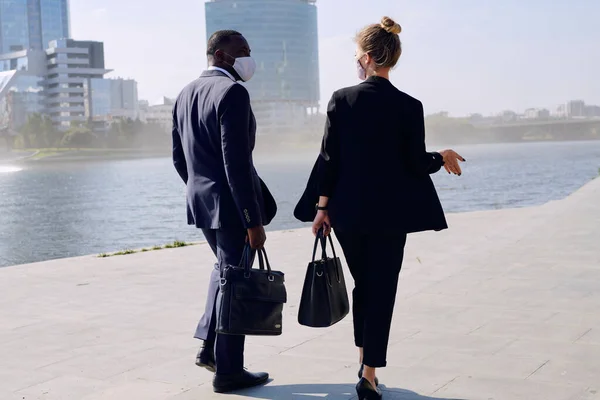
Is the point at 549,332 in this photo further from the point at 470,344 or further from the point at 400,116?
the point at 400,116

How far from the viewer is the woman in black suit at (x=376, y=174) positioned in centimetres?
367

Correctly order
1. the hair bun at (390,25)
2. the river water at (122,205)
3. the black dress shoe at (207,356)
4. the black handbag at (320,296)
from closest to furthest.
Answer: the hair bun at (390,25) → the black handbag at (320,296) → the black dress shoe at (207,356) → the river water at (122,205)

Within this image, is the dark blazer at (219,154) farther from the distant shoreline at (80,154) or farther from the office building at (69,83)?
the office building at (69,83)

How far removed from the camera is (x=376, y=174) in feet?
12.1

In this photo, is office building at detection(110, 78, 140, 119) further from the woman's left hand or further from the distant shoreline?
the woman's left hand

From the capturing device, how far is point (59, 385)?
4.36m

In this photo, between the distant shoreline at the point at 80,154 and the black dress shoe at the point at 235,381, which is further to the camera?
the distant shoreline at the point at 80,154

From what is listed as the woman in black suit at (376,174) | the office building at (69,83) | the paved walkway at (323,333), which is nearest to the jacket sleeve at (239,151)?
the woman in black suit at (376,174)

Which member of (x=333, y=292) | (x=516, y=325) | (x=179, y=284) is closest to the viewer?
(x=333, y=292)

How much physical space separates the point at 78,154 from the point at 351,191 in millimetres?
120846

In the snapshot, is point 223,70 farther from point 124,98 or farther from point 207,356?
point 124,98

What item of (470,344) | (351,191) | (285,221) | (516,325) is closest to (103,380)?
(351,191)

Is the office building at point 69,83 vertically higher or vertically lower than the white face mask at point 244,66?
higher

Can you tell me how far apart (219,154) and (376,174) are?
2.46 feet
